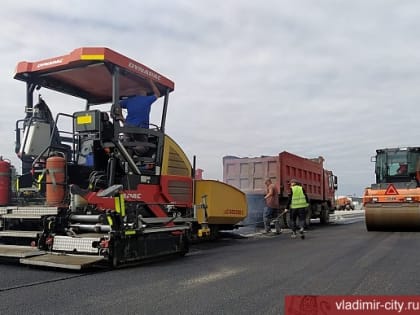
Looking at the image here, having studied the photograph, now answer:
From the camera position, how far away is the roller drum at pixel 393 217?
1254cm

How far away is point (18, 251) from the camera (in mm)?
6754

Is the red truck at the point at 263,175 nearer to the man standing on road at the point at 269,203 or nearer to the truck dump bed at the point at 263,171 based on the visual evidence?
the truck dump bed at the point at 263,171

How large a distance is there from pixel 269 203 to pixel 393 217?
330cm

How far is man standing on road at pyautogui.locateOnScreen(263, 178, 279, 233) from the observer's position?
44.1 feet

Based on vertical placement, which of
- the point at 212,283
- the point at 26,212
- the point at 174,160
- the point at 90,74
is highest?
the point at 90,74

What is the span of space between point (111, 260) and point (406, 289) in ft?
11.9

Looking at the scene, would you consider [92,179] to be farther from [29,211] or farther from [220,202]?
[220,202]

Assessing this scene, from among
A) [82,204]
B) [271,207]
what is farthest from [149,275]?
[271,207]

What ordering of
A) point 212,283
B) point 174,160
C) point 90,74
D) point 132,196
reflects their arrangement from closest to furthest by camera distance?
point 212,283 < point 132,196 < point 90,74 < point 174,160

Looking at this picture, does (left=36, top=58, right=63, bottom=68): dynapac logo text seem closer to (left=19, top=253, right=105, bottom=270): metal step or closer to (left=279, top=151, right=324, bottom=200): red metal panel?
(left=19, top=253, right=105, bottom=270): metal step

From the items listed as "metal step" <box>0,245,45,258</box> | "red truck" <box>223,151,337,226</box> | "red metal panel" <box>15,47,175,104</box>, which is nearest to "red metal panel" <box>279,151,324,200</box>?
"red truck" <box>223,151,337,226</box>

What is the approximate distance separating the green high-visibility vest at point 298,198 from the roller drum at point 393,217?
2.13 metres

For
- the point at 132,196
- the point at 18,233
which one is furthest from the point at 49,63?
the point at 18,233

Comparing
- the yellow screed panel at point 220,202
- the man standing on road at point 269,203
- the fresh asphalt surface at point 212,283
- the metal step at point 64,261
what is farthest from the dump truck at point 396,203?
the metal step at point 64,261
